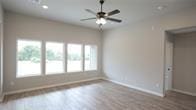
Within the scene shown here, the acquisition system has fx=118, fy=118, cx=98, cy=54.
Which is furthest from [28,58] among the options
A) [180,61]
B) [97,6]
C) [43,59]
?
[180,61]

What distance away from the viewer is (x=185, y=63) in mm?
4637

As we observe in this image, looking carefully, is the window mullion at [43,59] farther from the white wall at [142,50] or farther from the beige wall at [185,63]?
the beige wall at [185,63]

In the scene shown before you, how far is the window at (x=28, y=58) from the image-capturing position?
15.0 ft

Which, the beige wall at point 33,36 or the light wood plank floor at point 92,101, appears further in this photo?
the beige wall at point 33,36

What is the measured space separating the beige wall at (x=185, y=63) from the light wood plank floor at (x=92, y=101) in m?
0.52

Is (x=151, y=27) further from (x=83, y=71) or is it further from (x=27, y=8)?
(x=27, y=8)

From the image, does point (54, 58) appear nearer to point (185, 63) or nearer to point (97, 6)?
point (97, 6)

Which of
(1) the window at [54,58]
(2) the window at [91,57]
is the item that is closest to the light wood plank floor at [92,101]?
(1) the window at [54,58]

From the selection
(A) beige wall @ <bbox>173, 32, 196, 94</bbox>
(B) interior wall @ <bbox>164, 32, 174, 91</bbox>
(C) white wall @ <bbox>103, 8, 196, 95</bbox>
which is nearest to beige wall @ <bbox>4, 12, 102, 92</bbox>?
(C) white wall @ <bbox>103, 8, 196, 95</bbox>

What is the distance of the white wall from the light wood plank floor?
701 mm

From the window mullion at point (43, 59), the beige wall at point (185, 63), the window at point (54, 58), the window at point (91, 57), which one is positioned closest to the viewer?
the beige wall at point (185, 63)

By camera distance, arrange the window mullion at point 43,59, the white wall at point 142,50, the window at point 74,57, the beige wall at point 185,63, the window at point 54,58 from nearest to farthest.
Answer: the white wall at point 142,50 → the beige wall at point 185,63 → the window mullion at point 43,59 → the window at point 54,58 → the window at point 74,57

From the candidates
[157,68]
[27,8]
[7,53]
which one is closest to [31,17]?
[27,8]

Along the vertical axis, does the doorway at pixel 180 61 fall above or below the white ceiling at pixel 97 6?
below
